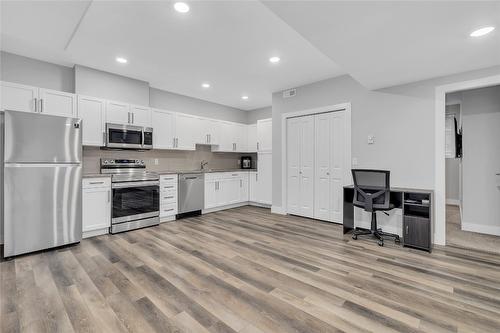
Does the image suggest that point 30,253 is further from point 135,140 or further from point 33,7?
point 33,7

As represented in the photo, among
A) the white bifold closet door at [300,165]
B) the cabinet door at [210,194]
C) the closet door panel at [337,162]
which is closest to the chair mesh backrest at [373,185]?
the closet door panel at [337,162]

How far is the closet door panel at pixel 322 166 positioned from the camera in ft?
14.9

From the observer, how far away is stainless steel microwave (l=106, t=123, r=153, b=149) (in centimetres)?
406

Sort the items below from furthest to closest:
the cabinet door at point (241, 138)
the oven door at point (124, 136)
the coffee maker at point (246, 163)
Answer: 1. the coffee maker at point (246, 163)
2. the cabinet door at point (241, 138)
3. the oven door at point (124, 136)

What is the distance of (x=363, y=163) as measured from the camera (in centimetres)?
409

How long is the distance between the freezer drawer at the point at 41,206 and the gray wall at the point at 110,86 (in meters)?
1.45

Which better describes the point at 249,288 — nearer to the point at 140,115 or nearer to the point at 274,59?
the point at 274,59

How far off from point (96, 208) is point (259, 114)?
470 cm

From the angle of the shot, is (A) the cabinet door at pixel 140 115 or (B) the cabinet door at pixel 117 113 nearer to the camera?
(B) the cabinet door at pixel 117 113

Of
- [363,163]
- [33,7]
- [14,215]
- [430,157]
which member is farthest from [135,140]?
[430,157]

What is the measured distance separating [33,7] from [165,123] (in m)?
2.64

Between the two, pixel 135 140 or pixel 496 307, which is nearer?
pixel 496 307

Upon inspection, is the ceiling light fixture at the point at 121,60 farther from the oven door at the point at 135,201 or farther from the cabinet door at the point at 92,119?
the oven door at the point at 135,201

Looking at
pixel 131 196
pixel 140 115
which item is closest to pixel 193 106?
pixel 140 115
